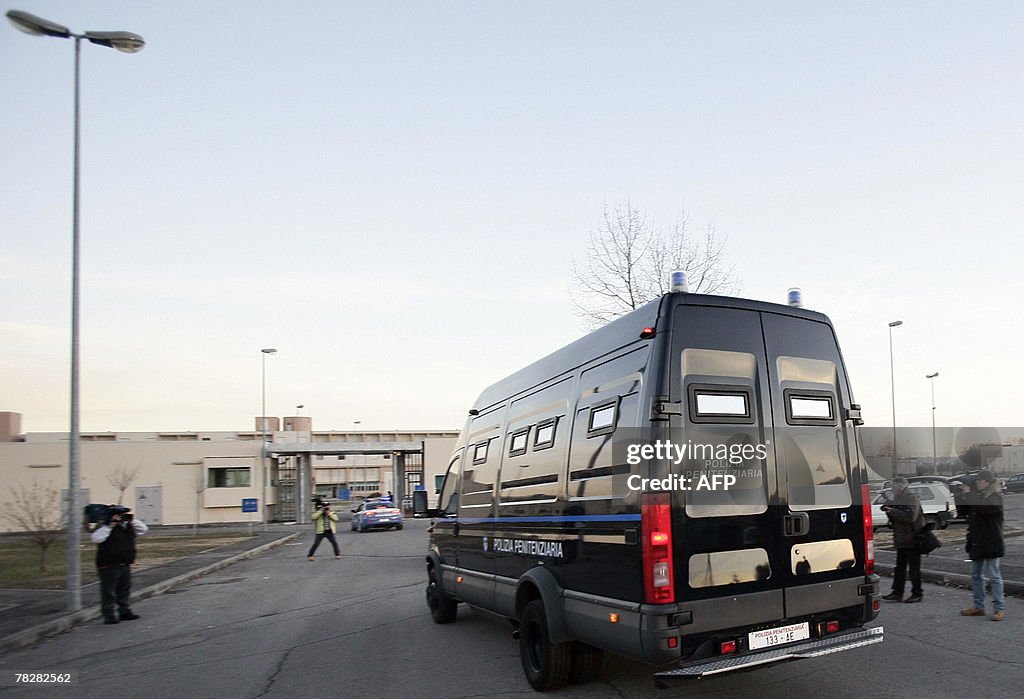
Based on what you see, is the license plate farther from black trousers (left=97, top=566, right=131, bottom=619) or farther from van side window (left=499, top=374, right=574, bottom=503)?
black trousers (left=97, top=566, right=131, bottom=619)

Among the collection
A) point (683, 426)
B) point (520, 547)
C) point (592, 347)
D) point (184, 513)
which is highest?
point (592, 347)

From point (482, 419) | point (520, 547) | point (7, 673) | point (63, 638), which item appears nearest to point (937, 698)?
point (520, 547)

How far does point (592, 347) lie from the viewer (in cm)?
660

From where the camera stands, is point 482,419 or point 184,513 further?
point 184,513

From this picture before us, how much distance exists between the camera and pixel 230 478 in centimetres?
4997

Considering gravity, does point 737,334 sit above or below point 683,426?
above

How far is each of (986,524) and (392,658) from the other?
6.53m

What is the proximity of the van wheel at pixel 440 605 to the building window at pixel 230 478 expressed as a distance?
4242 cm

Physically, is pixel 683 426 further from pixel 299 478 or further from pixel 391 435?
pixel 391 435

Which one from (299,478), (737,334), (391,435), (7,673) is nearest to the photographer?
(737,334)

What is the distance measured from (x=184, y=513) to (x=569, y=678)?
48.1m

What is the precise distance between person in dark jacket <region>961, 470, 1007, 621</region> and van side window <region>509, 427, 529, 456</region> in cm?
504

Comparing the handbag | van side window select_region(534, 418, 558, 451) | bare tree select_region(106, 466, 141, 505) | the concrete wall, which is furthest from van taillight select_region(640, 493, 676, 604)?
the concrete wall

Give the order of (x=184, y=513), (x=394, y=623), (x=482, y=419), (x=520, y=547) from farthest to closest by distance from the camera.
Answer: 1. (x=184, y=513)
2. (x=394, y=623)
3. (x=482, y=419)
4. (x=520, y=547)
